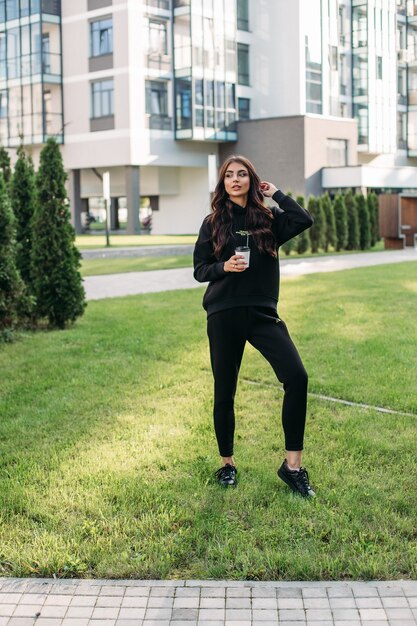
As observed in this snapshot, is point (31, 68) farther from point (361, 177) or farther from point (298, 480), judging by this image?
point (298, 480)

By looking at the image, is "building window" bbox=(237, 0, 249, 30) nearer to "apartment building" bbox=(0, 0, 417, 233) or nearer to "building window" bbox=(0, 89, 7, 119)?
"apartment building" bbox=(0, 0, 417, 233)

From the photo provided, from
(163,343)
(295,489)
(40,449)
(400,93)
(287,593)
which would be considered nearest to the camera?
(287,593)

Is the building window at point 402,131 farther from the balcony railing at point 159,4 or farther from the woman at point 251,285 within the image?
the woman at point 251,285

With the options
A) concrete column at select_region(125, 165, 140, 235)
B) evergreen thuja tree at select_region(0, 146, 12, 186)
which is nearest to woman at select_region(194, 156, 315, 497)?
evergreen thuja tree at select_region(0, 146, 12, 186)

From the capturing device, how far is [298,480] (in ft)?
15.9

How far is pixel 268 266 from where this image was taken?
4.97 meters

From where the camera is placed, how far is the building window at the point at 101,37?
43500 mm

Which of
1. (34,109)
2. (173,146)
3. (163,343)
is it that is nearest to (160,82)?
(173,146)

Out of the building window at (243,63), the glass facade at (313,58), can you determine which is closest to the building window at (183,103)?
the building window at (243,63)

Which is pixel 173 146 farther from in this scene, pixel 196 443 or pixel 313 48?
pixel 196 443

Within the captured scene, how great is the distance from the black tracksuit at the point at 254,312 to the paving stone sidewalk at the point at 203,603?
1.34 meters

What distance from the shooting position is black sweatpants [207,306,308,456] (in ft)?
15.9

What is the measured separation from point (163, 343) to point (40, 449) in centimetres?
390

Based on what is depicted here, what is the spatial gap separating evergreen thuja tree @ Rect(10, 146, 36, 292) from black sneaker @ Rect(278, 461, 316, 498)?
7282mm
